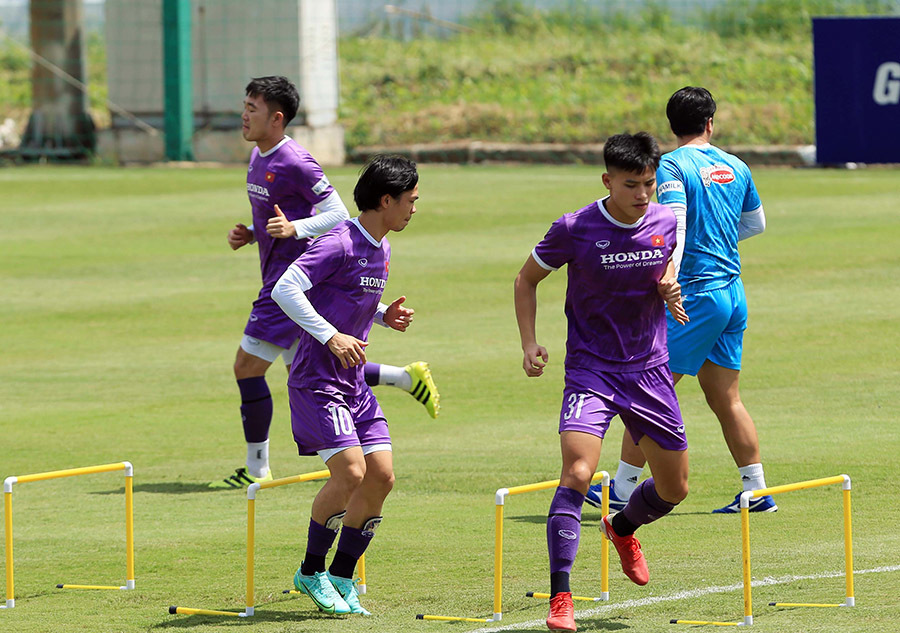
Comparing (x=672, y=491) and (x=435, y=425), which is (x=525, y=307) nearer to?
(x=672, y=491)

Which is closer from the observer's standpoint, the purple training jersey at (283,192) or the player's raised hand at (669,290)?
the player's raised hand at (669,290)

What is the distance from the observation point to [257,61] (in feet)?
87.6

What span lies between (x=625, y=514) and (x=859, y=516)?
6.51 ft

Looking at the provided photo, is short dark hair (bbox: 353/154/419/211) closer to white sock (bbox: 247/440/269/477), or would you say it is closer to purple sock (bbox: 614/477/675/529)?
purple sock (bbox: 614/477/675/529)

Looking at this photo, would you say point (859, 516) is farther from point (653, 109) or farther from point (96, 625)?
point (653, 109)

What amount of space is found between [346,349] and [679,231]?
6.28 ft

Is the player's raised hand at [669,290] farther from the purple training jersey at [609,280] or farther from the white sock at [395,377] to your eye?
the white sock at [395,377]

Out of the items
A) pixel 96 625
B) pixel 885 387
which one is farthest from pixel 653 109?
pixel 96 625

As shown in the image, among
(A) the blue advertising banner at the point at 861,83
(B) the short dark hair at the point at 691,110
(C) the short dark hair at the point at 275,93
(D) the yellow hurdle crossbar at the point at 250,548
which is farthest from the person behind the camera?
(A) the blue advertising banner at the point at 861,83

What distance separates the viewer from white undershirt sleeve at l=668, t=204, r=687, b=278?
698 cm

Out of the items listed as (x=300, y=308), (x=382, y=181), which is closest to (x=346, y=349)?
(x=300, y=308)

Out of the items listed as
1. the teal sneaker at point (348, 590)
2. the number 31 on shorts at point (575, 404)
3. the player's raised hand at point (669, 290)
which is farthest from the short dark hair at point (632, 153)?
the teal sneaker at point (348, 590)

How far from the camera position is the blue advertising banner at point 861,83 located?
2138cm

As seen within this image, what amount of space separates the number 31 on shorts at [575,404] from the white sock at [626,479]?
2.08 meters
